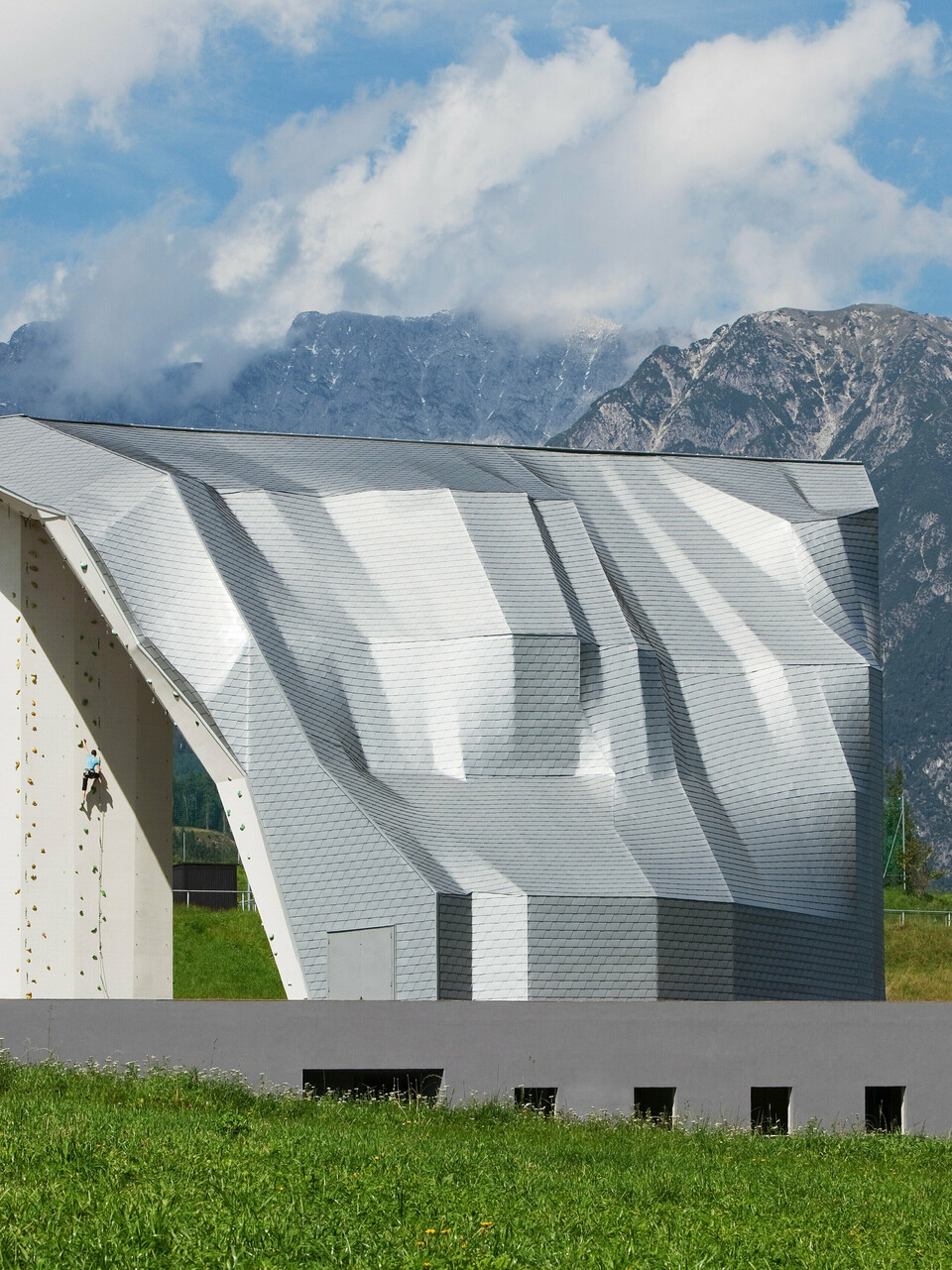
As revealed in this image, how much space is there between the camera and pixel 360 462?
26.8m

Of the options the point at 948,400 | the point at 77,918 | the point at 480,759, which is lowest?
the point at 77,918

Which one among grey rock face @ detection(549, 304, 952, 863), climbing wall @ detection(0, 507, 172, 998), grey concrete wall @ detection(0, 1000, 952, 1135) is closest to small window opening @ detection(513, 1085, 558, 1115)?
grey concrete wall @ detection(0, 1000, 952, 1135)

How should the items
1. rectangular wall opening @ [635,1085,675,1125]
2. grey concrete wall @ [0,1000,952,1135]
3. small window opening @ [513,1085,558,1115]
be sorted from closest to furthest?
grey concrete wall @ [0,1000,952,1135]
small window opening @ [513,1085,558,1115]
rectangular wall opening @ [635,1085,675,1125]

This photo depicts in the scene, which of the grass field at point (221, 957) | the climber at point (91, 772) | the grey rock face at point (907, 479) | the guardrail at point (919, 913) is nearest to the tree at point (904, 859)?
the guardrail at point (919, 913)

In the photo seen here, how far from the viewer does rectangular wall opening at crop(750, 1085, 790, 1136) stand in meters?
18.2

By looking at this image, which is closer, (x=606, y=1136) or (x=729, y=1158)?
(x=729, y=1158)

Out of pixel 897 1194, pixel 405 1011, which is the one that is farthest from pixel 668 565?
pixel 897 1194

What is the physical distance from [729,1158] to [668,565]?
44.1 feet

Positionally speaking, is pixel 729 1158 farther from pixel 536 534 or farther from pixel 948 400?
pixel 948 400

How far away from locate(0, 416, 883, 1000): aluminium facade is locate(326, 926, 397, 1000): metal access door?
0.04 meters

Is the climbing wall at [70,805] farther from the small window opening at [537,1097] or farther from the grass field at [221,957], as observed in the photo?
the small window opening at [537,1097]

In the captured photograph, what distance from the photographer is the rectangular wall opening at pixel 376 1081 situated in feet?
57.3

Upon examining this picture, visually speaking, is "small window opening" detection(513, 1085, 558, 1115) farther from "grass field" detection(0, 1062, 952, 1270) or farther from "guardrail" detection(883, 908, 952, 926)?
"guardrail" detection(883, 908, 952, 926)

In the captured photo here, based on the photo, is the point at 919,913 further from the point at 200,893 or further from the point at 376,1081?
the point at 376,1081
